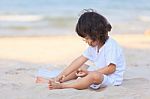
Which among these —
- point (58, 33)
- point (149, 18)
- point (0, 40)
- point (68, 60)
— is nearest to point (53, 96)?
point (68, 60)

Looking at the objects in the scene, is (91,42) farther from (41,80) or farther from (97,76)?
(41,80)

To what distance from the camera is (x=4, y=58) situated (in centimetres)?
694

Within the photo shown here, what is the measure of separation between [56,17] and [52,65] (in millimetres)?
9185

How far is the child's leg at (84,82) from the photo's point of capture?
13.1 feet

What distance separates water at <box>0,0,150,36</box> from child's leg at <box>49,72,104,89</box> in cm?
697

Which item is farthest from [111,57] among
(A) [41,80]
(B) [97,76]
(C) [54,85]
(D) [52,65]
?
(D) [52,65]

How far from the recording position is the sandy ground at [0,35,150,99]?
3.87 m

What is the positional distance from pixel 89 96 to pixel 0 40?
20.0ft

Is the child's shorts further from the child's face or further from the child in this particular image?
the child's face

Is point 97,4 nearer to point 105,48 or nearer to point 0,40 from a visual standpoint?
point 0,40

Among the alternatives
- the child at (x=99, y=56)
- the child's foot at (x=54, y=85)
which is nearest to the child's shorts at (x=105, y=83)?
the child at (x=99, y=56)

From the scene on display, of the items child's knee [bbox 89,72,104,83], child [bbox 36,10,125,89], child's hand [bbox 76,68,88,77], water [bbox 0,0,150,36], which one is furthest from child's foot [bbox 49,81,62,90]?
water [bbox 0,0,150,36]

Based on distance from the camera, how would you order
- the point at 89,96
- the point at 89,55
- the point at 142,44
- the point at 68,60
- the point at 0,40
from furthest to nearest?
the point at 0,40 < the point at 142,44 < the point at 68,60 < the point at 89,55 < the point at 89,96

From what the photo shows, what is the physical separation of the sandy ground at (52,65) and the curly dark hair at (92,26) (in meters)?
0.53
